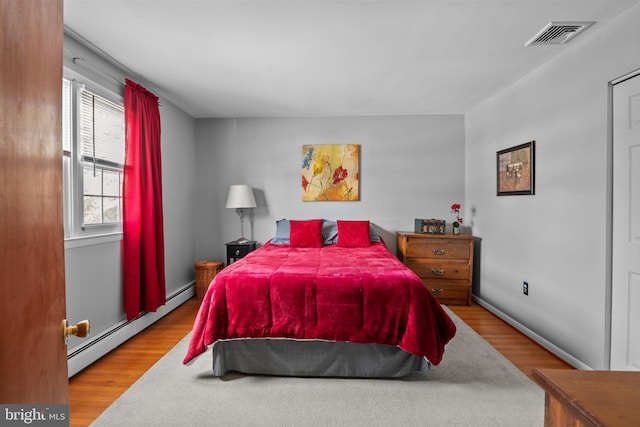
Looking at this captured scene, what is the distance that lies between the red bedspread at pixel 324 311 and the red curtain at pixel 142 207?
1160 mm

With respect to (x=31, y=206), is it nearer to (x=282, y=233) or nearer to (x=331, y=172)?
(x=282, y=233)

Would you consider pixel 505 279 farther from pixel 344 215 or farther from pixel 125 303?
pixel 125 303

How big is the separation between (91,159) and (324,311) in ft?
7.24

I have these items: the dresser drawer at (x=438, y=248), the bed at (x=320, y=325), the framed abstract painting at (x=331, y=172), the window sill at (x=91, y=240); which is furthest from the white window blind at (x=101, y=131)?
the dresser drawer at (x=438, y=248)

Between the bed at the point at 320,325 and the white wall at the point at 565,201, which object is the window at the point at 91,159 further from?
the white wall at the point at 565,201

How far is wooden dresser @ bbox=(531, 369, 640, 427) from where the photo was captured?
63 cm

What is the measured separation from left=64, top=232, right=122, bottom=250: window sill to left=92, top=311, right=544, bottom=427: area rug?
1.06 metres

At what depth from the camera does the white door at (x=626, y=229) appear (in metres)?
2.01

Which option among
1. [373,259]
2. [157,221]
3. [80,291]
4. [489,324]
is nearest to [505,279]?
[489,324]

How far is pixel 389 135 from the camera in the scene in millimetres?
4477

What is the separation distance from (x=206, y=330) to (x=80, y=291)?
1089 millimetres

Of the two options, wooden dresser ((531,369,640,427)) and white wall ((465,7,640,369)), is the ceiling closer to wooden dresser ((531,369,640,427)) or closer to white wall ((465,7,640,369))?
white wall ((465,7,640,369))

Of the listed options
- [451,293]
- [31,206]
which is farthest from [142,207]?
[451,293]

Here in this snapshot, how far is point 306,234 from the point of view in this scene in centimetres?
393
